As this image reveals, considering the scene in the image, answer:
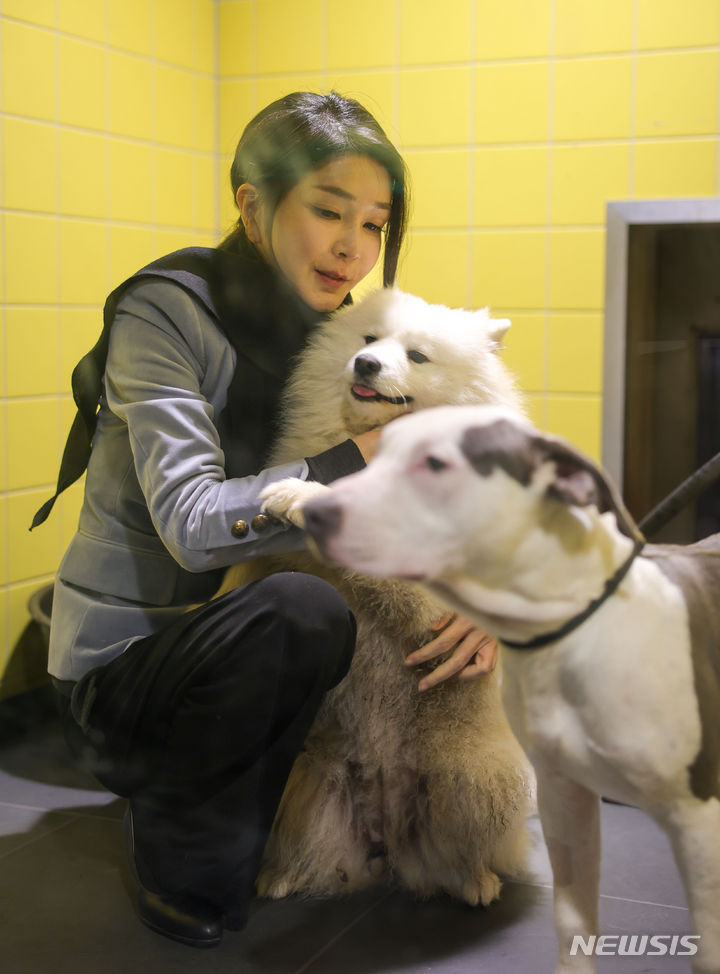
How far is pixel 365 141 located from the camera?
84cm

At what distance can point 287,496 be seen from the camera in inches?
28.0

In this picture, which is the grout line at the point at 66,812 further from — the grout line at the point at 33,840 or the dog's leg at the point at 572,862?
the dog's leg at the point at 572,862

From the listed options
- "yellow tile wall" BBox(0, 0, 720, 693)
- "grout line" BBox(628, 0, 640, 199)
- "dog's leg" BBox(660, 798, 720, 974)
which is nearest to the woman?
"yellow tile wall" BBox(0, 0, 720, 693)

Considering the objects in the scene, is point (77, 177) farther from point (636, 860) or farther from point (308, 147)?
point (636, 860)

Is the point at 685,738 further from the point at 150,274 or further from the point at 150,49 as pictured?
the point at 150,49

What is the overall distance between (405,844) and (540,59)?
1.14 meters

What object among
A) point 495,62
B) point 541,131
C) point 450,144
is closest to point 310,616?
point 450,144

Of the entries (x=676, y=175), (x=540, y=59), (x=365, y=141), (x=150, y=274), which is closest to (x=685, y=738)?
(x=365, y=141)

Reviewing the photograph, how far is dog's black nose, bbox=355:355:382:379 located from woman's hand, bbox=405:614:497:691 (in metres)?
0.27

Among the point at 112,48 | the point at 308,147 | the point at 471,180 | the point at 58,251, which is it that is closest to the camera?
the point at 308,147

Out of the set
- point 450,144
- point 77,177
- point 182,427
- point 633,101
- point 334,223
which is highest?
point 633,101

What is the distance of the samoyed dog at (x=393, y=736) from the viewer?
2.78ft

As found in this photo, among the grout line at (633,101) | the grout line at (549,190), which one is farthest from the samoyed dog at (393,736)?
the grout line at (633,101)

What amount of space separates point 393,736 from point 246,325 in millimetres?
433
